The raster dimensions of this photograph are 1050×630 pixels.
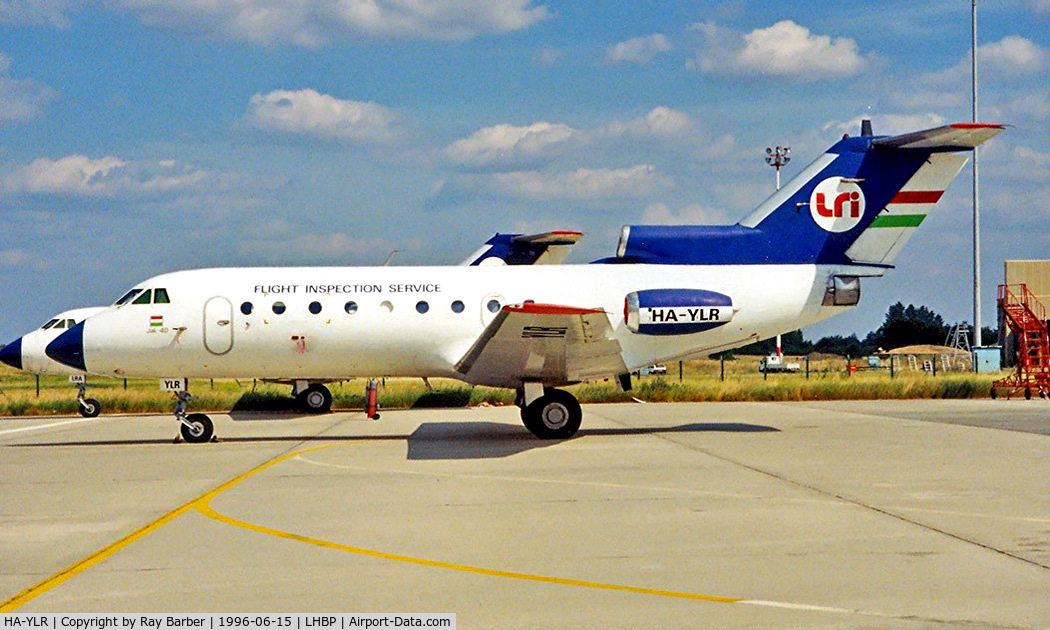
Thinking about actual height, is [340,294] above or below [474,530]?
above

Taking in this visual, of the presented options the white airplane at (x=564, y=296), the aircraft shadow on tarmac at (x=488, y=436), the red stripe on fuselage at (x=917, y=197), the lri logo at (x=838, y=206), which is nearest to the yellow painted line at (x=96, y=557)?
the aircraft shadow on tarmac at (x=488, y=436)

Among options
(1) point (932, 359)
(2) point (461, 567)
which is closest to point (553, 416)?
(2) point (461, 567)

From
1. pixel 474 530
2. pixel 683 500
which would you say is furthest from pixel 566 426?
pixel 474 530

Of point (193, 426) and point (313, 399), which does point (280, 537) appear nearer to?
point (193, 426)

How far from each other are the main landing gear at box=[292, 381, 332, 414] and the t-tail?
10700mm

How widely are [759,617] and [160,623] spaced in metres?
3.53

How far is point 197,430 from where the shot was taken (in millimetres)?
17875

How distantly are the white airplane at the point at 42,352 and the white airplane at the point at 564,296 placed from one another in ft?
18.2

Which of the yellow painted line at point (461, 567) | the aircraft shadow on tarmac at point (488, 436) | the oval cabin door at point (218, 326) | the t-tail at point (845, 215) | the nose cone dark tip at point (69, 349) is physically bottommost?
the yellow painted line at point (461, 567)

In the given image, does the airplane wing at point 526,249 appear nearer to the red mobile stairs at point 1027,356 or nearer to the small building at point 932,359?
the red mobile stairs at point 1027,356

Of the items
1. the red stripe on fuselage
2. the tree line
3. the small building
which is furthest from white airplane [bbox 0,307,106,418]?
the tree line

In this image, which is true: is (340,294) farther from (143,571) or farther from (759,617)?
(759,617)

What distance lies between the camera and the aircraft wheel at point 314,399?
83.3 feet

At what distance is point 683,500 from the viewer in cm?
1041
